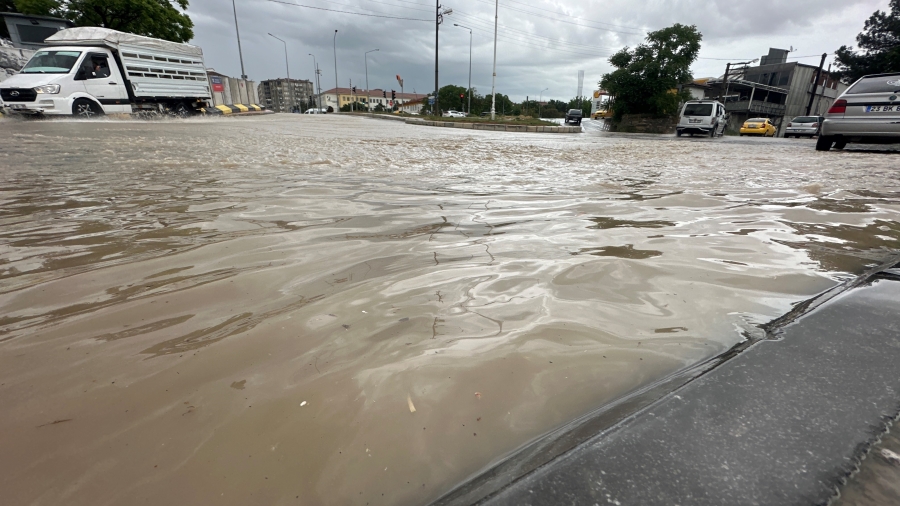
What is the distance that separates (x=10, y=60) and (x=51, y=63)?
11884mm

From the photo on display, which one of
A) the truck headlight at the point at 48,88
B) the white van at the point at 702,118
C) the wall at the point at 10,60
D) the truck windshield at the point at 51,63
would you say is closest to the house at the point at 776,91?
the white van at the point at 702,118

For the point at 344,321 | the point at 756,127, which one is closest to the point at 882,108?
the point at 344,321

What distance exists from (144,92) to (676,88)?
26.5 metres

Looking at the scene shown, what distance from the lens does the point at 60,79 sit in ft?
38.9

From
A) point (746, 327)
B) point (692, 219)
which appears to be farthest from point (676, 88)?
point (746, 327)

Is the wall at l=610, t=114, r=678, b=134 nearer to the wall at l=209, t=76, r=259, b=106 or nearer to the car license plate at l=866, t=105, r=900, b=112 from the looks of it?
the car license plate at l=866, t=105, r=900, b=112

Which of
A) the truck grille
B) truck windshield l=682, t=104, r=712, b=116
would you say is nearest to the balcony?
truck windshield l=682, t=104, r=712, b=116

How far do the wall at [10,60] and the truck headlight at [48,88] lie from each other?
38.4ft

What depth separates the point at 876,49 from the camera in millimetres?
27812

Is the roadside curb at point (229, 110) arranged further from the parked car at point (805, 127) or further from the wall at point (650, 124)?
the parked car at point (805, 127)

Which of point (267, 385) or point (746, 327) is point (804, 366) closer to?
point (746, 327)

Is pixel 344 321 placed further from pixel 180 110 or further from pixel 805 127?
pixel 805 127

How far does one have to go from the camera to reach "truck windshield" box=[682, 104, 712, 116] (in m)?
17.3

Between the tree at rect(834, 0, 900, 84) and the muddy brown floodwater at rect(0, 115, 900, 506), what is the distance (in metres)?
34.6
